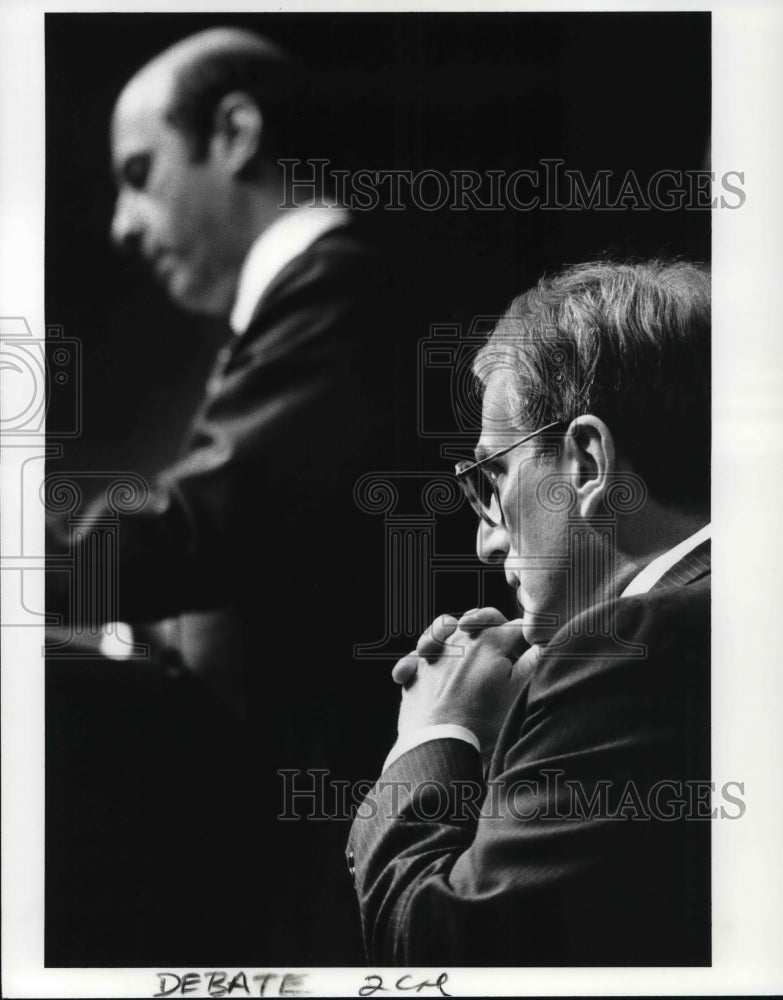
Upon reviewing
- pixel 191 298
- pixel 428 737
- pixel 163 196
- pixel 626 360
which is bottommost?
pixel 428 737

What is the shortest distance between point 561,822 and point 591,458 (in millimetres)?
839

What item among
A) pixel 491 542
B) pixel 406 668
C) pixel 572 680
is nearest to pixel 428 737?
pixel 406 668

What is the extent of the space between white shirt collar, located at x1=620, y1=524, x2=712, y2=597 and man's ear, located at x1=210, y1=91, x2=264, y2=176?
4.35ft

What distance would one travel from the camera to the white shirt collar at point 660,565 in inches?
79.4

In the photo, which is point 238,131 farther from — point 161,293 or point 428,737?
point 428,737

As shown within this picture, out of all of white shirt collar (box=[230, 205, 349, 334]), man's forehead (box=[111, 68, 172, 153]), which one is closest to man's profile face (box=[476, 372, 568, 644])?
white shirt collar (box=[230, 205, 349, 334])

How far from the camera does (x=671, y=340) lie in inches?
80.2

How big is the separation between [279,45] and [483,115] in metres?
0.51

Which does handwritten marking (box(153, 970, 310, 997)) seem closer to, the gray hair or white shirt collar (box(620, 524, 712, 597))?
white shirt collar (box(620, 524, 712, 597))

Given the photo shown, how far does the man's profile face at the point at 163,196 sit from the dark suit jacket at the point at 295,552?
0.20m

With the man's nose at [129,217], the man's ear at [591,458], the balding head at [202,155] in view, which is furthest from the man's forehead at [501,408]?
the man's nose at [129,217]

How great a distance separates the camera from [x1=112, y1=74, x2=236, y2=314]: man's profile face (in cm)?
206

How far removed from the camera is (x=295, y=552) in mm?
2023

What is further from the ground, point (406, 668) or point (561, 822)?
point (406, 668)
